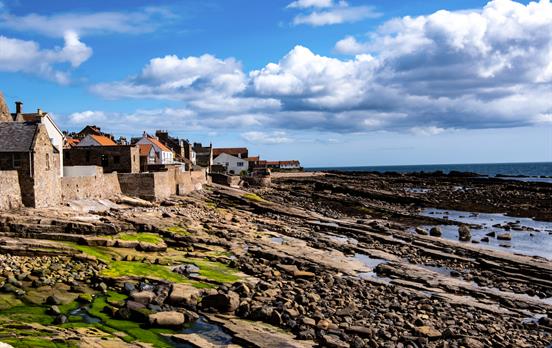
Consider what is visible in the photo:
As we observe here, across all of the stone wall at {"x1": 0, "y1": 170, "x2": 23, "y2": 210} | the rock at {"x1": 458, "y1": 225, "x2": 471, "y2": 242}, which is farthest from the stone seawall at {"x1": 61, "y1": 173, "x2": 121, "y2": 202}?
the rock at {"x1": 458, "y1": 225, "x2": 471, "y2": 242}

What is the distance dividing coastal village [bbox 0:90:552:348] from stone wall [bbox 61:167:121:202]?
0.51 ft

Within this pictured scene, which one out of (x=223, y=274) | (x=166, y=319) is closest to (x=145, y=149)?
(x=223, y=274)

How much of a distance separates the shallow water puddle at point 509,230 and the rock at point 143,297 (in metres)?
31.5

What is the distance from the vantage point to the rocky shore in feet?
59.5

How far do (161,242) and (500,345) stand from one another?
63.5 ft

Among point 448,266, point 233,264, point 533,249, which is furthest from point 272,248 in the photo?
point 533,249

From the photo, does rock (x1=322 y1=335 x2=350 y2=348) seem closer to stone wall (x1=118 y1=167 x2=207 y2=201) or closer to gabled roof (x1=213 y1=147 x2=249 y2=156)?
stone wall (x1=118 y1=167 x2=207 y2=201)

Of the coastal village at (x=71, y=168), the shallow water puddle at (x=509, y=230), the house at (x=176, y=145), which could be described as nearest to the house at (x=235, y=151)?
the house at (x=176, y=145)

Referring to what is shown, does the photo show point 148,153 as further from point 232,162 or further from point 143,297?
point 232,162

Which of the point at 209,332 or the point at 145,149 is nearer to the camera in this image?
the point at 209,332

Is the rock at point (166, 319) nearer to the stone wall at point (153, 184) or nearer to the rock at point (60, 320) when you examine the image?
the rock at point (60, 320)

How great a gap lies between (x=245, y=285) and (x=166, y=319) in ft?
18.8

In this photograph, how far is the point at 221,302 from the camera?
67.4 feet

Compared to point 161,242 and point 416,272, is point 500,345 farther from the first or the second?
point 161,242
